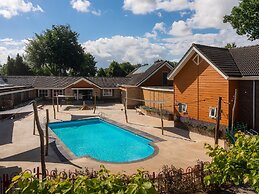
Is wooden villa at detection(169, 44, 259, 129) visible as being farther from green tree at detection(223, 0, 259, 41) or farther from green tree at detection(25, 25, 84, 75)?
green tree at detection(25, 25, 84, 75)

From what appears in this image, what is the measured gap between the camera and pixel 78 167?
13.5 metres

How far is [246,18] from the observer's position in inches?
1223

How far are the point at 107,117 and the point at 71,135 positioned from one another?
677cm

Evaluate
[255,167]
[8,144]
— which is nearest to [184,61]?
[8,144]

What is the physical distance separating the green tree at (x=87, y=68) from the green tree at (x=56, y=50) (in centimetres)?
116

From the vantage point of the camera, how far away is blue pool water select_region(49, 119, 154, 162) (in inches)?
697

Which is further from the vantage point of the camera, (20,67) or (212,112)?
(20,67)

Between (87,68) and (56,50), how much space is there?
36.6 ft

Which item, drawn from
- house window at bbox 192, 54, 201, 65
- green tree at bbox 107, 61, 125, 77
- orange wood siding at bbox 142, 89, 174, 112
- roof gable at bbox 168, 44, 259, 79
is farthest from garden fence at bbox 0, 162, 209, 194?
green tree at bbox 107, 61, 125, 77

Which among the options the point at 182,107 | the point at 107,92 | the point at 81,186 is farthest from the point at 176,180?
the point at 107,92

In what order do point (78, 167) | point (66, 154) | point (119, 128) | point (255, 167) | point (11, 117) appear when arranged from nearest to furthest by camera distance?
point (255, 167), point (78, 167), point (66, 154), point (119, 128), point (11, 117)

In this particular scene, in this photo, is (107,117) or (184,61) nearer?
(184,61)

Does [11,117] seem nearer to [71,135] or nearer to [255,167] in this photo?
[71,135]

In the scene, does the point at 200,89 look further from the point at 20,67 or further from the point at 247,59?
the point at 20,67
